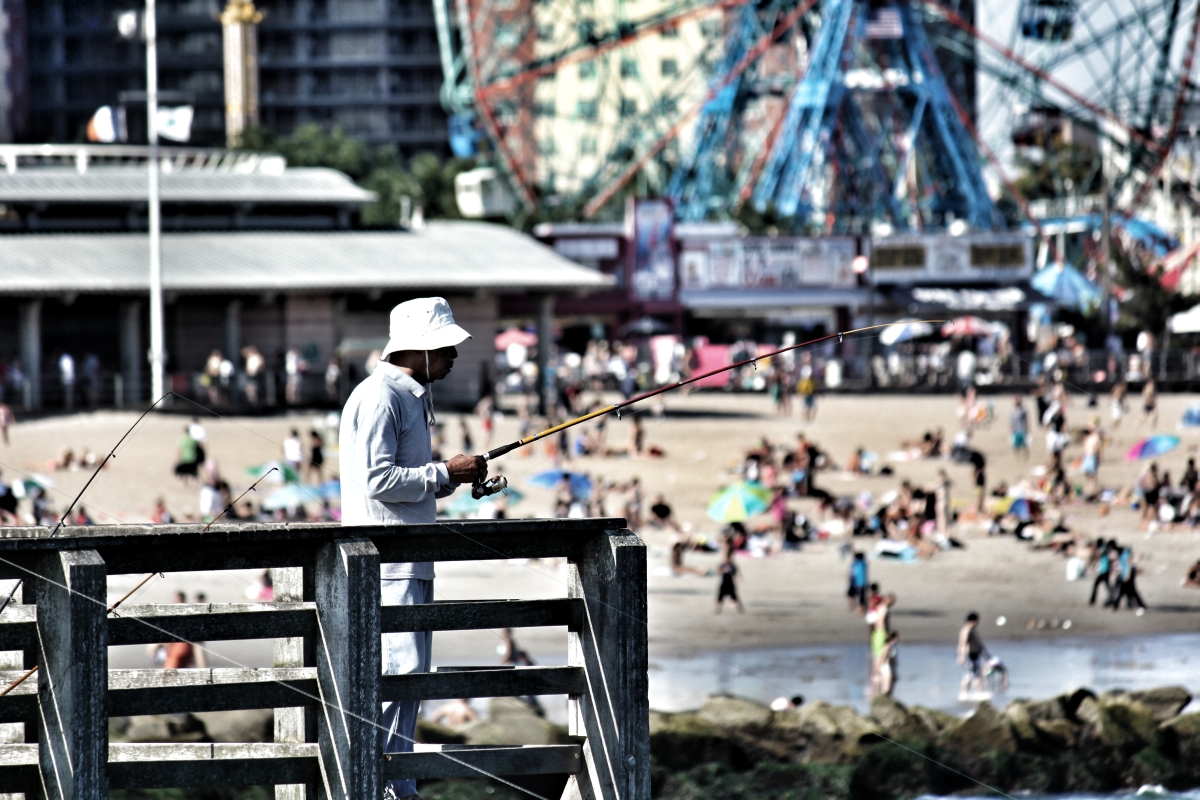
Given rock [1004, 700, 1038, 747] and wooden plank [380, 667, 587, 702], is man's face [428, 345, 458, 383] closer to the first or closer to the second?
wooden plank [380, 667, 587, 702]

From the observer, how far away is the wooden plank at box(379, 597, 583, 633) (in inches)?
209

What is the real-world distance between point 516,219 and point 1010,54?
52.8ft

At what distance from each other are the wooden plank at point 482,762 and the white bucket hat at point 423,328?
123 cm

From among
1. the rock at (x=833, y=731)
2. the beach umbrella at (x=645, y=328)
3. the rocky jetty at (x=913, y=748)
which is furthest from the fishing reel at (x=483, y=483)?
the beach umbrella at (x=645, y=328)

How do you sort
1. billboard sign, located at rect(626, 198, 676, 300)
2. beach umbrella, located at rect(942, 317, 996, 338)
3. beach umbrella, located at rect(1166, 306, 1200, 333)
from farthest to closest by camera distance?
1. billboard sign, located at rect(626, 198, 676, 300)
2. beach umbrella, located at rect(1166, 306, 1200, 333)
3. beach umbrella, located at rect(942, 317, 996, 338)

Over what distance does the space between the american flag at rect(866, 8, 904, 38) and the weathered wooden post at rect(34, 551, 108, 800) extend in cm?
5400

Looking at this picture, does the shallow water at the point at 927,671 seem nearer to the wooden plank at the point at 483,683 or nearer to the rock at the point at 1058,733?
the rock at the point at 1058,733

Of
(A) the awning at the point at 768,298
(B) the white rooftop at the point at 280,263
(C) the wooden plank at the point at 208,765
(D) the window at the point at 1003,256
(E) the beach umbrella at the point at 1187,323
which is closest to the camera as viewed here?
(C) the wooden plank at the point at 208,765

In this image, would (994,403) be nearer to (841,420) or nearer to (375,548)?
(841,420)

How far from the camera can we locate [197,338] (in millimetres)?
38250

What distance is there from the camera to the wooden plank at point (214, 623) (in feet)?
17.2

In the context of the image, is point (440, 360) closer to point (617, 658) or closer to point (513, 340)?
point (617, 658)

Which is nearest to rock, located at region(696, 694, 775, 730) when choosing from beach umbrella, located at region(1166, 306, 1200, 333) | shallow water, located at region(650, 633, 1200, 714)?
shallow water, located at region(650, 633, 1200, 714)

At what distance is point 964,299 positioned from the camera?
52500 mm
